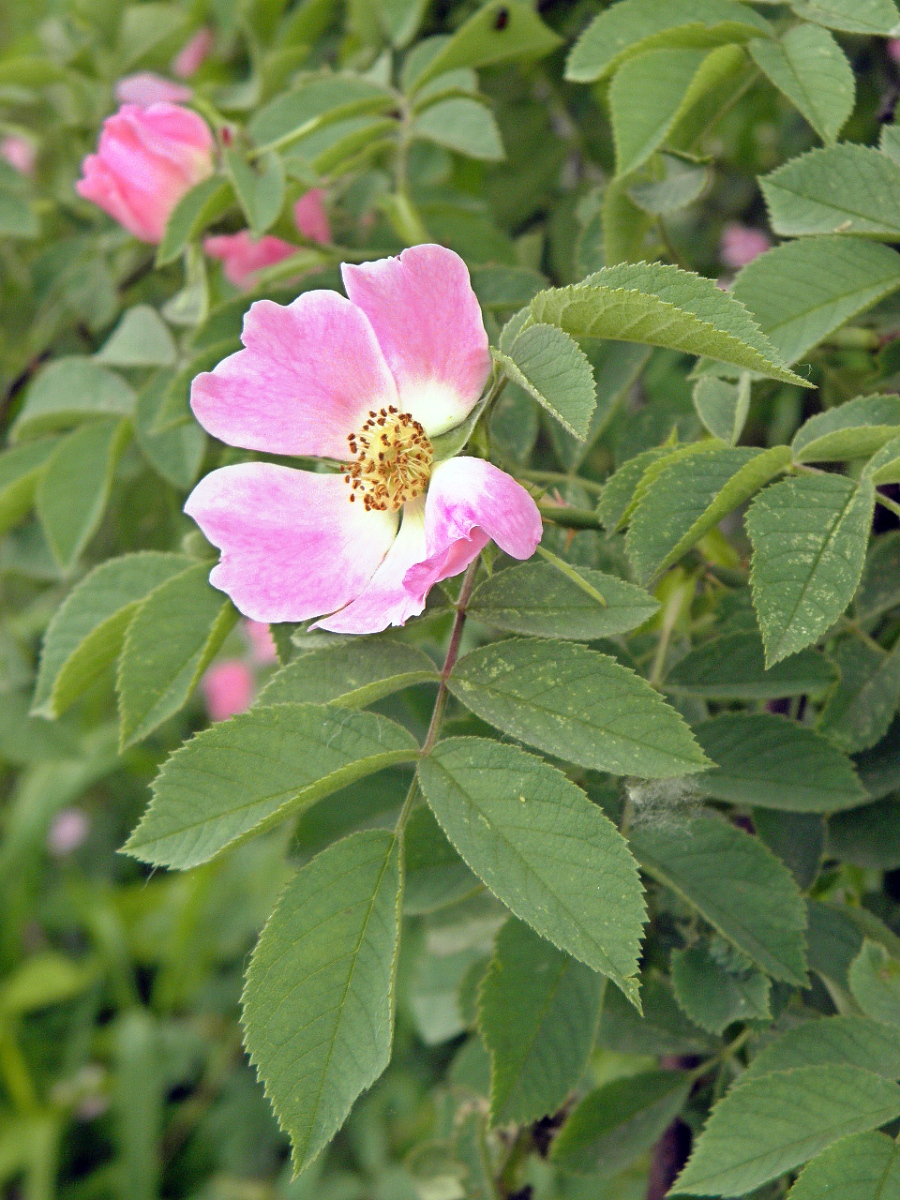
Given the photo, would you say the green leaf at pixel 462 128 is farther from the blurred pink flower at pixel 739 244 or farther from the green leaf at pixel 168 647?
the blurred pink flower at pixel 739 244

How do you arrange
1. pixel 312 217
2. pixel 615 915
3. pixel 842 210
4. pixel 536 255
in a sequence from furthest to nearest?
pixel 536 255 < pixel 312 217 < pixel 842 210 < pixel 615 915

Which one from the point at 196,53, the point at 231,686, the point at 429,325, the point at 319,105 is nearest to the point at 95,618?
the point at 429,325

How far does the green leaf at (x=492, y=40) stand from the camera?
3.14ft

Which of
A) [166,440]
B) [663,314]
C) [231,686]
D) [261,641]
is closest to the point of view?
[663,314]

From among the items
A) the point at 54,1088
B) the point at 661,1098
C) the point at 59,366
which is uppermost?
the point at 59,366

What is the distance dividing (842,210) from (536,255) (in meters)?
0.56

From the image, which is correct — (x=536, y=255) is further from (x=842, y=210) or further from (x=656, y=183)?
(x=842, y=210)

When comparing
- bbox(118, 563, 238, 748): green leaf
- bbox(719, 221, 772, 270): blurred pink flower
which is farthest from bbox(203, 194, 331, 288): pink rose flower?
bbox(719, 221, 772, 270): blurred pink flower

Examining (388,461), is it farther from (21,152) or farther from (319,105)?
(21,152)

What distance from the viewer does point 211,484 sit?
22.5 inches

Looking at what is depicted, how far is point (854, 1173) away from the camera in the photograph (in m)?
0.51

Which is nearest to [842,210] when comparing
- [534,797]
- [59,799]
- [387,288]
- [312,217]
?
[387,288]

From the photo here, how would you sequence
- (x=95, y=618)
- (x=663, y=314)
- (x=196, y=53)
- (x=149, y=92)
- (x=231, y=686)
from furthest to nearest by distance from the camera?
(x=231, y=686) → (x=196, y=53) → (x=149, y=92) → (x=95, y=618) → (x=663, y=314)

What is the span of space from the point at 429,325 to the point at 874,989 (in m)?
0.42
